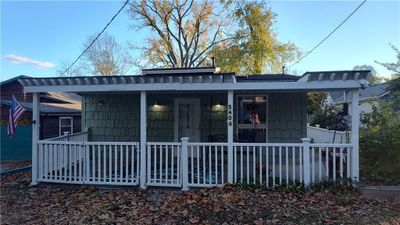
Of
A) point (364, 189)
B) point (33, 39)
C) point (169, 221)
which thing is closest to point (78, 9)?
point (33, 39)

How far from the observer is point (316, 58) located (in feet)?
82.0

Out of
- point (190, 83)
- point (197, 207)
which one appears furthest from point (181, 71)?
point (197, 207)

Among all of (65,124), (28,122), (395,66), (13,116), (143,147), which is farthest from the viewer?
(65,124)

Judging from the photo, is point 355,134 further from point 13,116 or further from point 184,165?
point 13,116

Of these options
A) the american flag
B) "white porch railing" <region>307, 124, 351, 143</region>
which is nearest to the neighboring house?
"white porch railing" <region>307, 124, 351, 143</region>

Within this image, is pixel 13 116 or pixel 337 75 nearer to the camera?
pixel 337 75

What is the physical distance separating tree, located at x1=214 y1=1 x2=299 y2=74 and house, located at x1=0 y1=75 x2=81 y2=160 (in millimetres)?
13597

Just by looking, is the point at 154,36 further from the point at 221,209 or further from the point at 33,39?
the point at 221,209

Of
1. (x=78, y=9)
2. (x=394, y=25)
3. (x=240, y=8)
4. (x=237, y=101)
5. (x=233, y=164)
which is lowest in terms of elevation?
(x=233, y=164)

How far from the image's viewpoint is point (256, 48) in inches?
969

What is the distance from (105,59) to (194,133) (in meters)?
22.7

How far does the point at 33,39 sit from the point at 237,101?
1414 cm

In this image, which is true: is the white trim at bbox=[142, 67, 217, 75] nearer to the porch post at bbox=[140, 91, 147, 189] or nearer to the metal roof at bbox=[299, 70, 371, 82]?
the porch post at bbox=[140, 91, 147, 189]

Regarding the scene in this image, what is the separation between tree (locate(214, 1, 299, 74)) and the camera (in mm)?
24703
